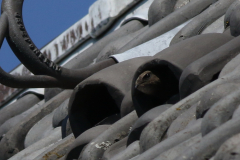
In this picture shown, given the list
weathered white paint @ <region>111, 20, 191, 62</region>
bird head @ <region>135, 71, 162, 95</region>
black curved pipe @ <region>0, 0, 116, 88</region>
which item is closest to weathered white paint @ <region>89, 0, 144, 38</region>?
weathered white paint @ <region>111, 20, 191, 62</region>

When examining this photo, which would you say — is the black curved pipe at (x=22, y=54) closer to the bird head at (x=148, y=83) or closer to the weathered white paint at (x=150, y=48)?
the weathered white paint at (x=150, y=48)

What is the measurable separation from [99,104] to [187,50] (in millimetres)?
339

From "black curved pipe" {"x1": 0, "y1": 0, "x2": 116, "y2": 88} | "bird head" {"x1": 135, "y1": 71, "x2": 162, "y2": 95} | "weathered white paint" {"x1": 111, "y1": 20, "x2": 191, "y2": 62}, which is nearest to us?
"bird head" {"x1": 135, "y1": 71, "x2": 162, "y2": 95}

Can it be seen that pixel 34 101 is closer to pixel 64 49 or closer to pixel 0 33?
pixel 64 49

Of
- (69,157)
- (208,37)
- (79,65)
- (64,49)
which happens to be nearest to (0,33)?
(69,157)

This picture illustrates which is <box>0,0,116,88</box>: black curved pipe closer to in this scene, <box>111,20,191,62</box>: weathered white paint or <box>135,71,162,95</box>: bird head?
<box>111,20,191,62</box>: weathered white paint

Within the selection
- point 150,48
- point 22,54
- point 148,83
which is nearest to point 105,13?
point 150,48

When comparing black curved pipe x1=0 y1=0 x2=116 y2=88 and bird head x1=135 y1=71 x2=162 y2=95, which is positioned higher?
black curved pipe x1=0 y1=0 x2=116 y2=88

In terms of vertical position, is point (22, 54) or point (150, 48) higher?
point (22, 54)

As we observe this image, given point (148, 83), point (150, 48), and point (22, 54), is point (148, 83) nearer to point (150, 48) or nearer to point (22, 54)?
point (22, 54)

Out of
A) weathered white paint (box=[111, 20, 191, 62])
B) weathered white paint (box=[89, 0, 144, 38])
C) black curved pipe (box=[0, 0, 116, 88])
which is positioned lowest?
weathered white paint (box=[111, 20, 191, 62])

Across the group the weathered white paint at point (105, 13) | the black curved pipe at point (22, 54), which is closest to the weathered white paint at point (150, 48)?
the black curved pipe at point (22, 54)

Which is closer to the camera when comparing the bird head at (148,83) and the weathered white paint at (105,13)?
the bird head at (148,83)

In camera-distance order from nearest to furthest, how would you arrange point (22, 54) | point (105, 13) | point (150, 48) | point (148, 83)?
point (148, 83) → point (22, 54) → point (150, 48) → point (105, 13)
